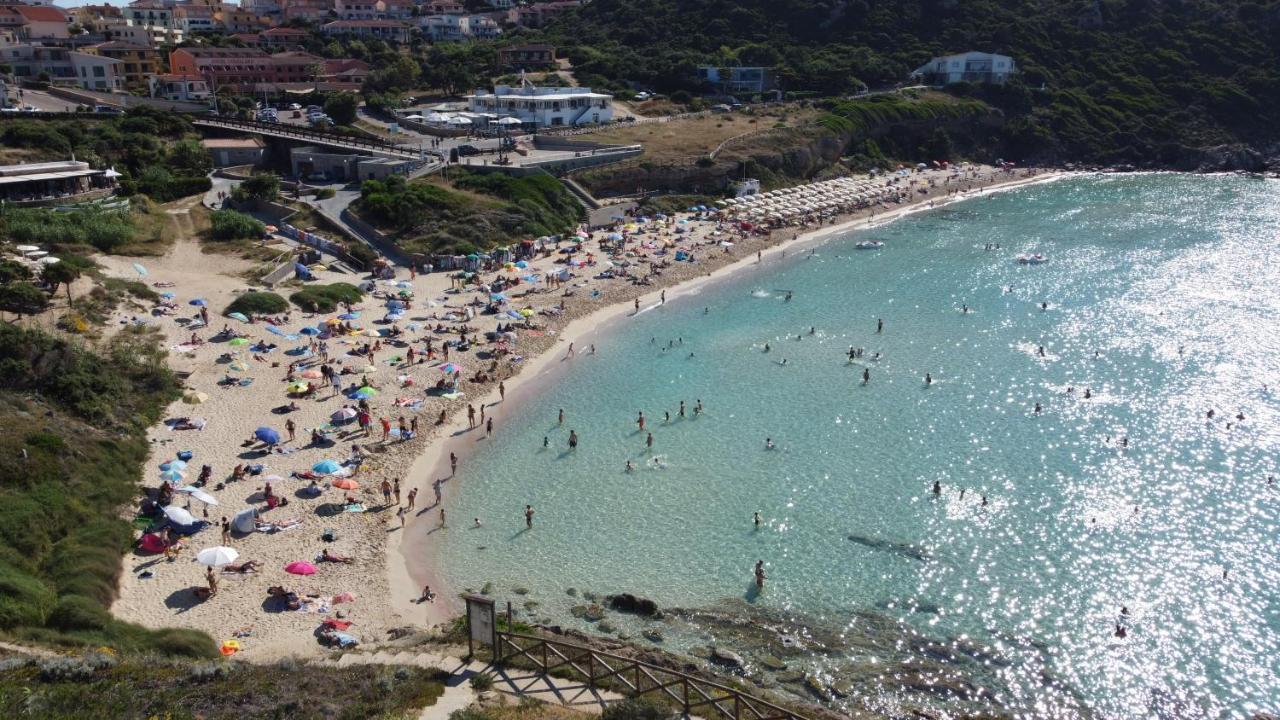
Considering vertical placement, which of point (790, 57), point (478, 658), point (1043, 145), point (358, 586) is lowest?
point (358, 586)

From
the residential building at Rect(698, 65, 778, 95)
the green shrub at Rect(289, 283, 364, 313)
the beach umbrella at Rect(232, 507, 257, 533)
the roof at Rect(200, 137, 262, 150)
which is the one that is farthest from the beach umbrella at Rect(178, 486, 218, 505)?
the residential building at Rect(698, 65, 778, 95)

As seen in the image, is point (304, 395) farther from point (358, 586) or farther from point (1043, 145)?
point (1043, 145)

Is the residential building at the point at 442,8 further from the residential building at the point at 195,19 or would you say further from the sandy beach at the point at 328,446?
the sandy beach at the point at 328,446

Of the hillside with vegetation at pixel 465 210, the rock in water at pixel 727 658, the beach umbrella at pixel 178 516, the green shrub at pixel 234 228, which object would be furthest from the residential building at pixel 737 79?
the rock in water at pixel 727 658

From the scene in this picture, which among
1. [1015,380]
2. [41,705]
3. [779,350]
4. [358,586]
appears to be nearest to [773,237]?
[779,350]

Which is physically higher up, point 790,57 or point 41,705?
point 790,57
